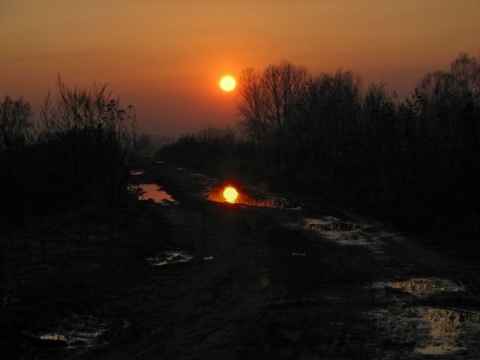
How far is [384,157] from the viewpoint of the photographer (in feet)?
57.5

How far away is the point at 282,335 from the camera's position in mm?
5340

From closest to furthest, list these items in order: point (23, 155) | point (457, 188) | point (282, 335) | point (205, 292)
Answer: point (282, 335) < point (205, 292) < point (457, 188) < point (23, 155)

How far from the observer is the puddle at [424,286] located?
701cm

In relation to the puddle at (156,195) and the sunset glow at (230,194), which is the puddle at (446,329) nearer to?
the sunset glow at (230,194)

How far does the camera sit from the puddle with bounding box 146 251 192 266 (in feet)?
31.7

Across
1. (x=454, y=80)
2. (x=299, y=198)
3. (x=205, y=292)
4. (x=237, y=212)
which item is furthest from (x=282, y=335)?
(x=454, y=80)

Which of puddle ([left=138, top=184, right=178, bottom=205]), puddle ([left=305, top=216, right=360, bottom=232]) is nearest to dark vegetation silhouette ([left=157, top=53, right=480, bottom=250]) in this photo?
puddle ([left=305, top=216, right=360, bottom=232])

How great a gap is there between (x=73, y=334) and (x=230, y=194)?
1661 centimetres

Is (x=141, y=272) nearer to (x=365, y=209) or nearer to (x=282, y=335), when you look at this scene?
(x=282, y=335)

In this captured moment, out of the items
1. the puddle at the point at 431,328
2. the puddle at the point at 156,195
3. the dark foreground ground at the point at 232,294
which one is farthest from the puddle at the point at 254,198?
the puddle at the point at 431,328

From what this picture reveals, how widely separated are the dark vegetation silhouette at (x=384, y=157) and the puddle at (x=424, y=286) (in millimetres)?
2973

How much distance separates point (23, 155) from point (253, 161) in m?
19.6

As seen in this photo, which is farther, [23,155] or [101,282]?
[23,155]

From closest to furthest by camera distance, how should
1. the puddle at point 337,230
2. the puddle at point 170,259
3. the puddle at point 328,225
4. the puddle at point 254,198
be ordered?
1. the puddle at point 170,259
2. the puddle at point 337,230
3. the puddle at point 328,225
4. the puddle at point 254,198
